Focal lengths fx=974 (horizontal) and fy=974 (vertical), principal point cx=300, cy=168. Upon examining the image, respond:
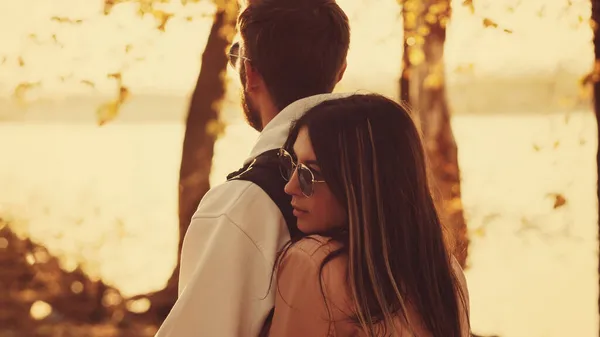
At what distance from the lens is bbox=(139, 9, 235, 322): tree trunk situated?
7.94 meters

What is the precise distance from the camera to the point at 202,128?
8102mm

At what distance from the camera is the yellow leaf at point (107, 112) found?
6.71 metres

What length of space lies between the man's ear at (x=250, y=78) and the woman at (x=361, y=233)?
1.03 ft

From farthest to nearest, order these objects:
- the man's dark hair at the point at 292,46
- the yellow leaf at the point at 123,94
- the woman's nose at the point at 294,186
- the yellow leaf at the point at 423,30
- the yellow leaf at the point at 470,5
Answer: the yellow leaf at the point at 123,94
the yellow leaf at the point at 423,30
the yellow leaf at the point at 470,5
the man's dark hair at the point at 292,46
the woman's nose at the point at 294,186

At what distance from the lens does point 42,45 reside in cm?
746

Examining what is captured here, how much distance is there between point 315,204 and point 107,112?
4.80 metres

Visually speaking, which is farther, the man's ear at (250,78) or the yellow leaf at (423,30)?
the yellow leaf at (423,30)

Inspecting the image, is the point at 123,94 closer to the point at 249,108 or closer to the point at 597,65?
the point at 597,65

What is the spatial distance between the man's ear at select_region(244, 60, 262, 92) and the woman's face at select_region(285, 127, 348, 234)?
15.4 inches

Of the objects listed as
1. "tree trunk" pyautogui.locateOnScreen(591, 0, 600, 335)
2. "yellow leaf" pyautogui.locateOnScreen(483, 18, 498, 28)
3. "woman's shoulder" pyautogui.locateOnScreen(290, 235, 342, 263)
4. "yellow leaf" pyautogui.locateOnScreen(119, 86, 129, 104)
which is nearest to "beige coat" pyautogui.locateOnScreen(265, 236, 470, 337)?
"woman's shoulder" pyautogui.locateOnScreen(290, 235, 342, 263)

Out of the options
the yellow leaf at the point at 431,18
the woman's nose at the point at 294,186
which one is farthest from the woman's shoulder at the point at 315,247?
the yellow leaf at the point at 431,18

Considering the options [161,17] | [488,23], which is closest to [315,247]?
[488,23]

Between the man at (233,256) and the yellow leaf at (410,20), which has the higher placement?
the yellow leaf at (410,20)

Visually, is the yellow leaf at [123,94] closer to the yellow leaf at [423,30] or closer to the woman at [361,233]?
the yellow leaf at [423,30]
